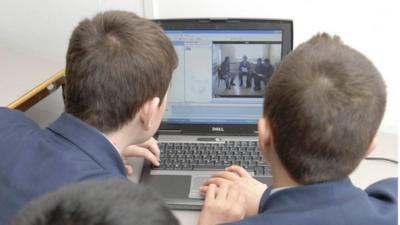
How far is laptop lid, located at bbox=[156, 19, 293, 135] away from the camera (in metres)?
1.29

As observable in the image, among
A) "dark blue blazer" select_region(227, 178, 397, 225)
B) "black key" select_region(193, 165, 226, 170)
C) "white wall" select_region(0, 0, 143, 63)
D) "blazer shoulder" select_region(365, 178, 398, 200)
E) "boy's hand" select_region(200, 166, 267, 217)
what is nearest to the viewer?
"dark blue blazer" select_region(227, 178, 397, 225)

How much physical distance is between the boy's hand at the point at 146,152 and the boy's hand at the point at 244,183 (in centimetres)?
16

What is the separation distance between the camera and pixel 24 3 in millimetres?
1779

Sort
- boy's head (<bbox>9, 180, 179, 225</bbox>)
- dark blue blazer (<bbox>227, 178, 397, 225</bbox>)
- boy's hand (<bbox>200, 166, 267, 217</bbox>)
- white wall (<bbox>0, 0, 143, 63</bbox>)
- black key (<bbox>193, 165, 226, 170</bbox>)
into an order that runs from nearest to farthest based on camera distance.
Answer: boy's head (<bbox>9, 180, 179, 225</bbox>)
dark blue blazer (<bbox>227, 178, 397, 225</bbox>)
boy's hand (<bbox>200, 166, 267, 217</bbox>)
black key (<bbox>193, 165, 226, 170</bbox>)
white wall (<bbox>0, 0, 143, 63</bbox>)

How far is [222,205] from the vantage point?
1065mm

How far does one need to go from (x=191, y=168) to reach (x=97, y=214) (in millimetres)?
740

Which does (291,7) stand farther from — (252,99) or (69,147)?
(69,147)

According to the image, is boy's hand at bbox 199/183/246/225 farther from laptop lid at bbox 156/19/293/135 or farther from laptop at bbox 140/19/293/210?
laptop lid at bbox 156/19/293/135

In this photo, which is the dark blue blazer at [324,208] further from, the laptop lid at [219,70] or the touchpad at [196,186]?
the laptop lid at [219,70]

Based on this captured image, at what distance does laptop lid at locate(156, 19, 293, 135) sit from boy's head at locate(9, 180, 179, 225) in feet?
2.64

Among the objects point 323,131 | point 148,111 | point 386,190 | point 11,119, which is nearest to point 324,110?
point 323,131

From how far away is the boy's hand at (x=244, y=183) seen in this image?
3.54 feet

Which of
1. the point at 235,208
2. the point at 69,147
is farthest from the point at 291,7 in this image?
the point at 69,147

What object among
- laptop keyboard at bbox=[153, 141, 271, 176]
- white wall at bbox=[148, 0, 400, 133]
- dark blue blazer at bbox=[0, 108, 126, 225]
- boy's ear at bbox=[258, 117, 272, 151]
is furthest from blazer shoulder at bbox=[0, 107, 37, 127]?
white wall at bbox=[148, 0, 400, 133]
